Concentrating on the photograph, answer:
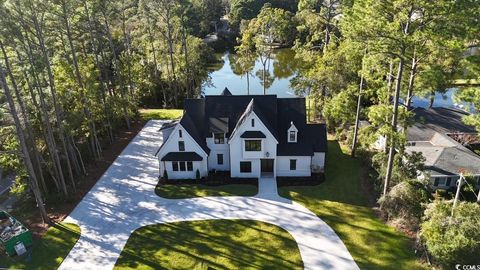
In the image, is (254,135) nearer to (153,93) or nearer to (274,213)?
(274,213)

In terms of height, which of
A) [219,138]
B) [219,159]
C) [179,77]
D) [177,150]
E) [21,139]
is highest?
[179,77]

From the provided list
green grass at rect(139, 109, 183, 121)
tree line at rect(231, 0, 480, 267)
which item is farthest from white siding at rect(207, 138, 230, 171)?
green grass at rect(139, 109, 183, 121)

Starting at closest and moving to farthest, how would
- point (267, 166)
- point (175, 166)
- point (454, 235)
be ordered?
point (454, 235) → point (175, 166) → point (267, 166)

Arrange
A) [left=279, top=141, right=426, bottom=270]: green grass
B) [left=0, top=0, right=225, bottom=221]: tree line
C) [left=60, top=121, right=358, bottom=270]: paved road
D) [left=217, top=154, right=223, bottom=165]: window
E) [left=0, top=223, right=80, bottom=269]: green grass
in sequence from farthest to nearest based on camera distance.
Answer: [left=217, top=154, right=223, bottom=165]: window < [left=0, top=0, right=225, bottom=221]: tree line < [left=60, top=121, right=358, bottom=270]: paved road < [left=0, top=223, right=80, bottom=269]: green grass < [left=279, top=141, right=426, bottom=270]: green grass

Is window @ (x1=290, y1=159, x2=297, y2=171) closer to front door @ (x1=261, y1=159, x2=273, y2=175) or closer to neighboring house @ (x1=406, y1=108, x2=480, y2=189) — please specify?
front door @ (x1=261, y1=159, x2=273, y2=175)

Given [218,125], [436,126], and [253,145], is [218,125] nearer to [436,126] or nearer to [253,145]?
[253,145]

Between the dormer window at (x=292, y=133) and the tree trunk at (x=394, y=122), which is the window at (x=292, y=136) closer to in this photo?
the dormer window at (x=292, y=133)

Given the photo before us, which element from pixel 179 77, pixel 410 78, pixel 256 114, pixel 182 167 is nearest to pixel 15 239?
pixel 182 167

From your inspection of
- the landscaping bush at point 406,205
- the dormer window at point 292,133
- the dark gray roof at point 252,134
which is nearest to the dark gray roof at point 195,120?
the dark gray roof at point 252,134
